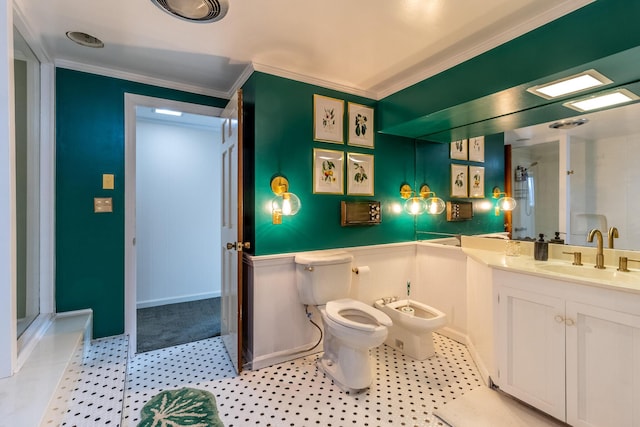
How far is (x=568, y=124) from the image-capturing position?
2064mm

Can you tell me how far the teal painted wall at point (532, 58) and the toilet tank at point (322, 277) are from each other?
4.53 feet

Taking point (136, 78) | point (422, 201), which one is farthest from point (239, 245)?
point (422, 201)

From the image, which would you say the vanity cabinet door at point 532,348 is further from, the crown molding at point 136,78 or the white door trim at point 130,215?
the crown molding at point 136,78

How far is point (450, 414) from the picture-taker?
1.70m

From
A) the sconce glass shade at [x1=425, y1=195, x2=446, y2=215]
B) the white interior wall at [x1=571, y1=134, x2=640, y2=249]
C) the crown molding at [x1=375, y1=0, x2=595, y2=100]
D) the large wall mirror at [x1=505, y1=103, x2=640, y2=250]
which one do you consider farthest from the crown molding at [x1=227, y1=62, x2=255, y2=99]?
the white interior wall at [x1=571, y1=134, x2=640, y2=249]

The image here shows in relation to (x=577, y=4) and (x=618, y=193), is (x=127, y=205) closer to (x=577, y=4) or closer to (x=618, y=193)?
(x=577, y=4)

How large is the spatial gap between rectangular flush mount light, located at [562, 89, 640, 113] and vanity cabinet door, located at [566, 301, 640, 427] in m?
1.26

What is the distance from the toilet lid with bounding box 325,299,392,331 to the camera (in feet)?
6.21

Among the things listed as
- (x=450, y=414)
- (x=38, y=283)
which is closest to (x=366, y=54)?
(x=450, y=414)

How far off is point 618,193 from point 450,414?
1704mm

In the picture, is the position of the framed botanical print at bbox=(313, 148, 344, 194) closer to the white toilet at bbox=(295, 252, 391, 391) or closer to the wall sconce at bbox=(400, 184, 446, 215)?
the white toilet at bbox=(295, 252, 391, 391)

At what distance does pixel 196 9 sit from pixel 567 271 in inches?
104

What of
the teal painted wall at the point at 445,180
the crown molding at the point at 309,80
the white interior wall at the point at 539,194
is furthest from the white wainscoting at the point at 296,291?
the crown molding at the point at 309,80

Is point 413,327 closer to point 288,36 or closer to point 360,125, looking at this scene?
point 360,125
